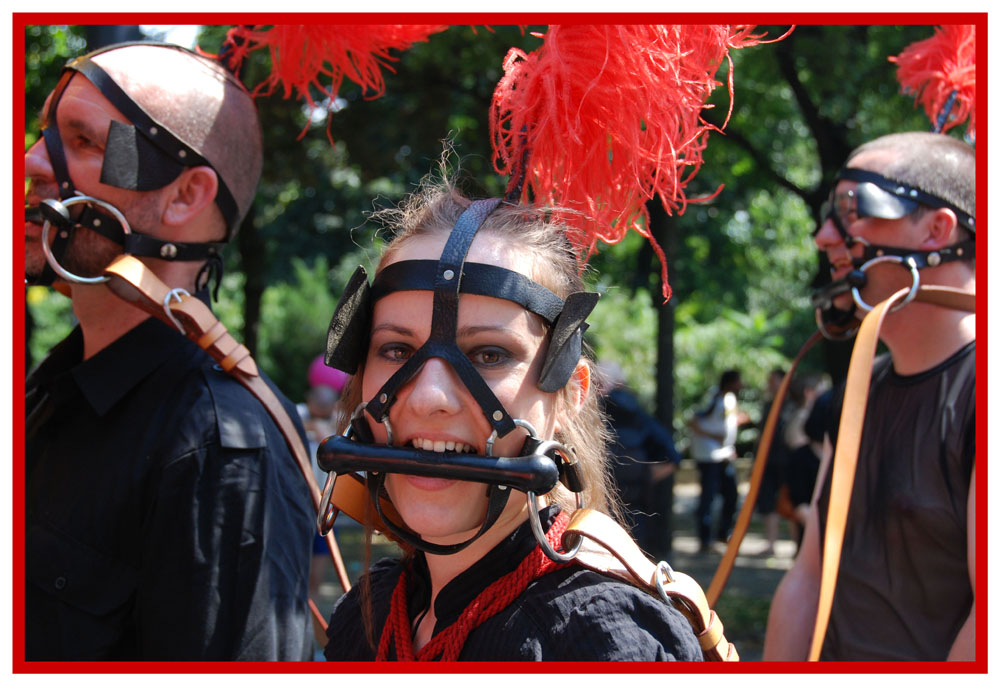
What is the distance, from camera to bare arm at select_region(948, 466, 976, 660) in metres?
2.26

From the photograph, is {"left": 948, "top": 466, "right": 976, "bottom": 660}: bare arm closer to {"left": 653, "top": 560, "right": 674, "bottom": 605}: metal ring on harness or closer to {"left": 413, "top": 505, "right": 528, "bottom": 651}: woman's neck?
{"left": 653, "top": 560, "right": 674, "bottom": 605}: metal ring on harness

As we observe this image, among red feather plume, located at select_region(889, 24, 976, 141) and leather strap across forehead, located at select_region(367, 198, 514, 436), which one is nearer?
leather strap across forehead, located at select_region(367, 198, 514, 436)

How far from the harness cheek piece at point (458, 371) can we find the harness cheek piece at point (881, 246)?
1464mm

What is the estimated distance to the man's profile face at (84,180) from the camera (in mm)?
2352

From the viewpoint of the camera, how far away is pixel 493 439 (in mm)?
1566

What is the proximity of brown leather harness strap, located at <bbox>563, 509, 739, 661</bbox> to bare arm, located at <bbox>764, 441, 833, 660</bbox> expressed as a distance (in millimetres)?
1206

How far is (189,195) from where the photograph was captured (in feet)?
8.12

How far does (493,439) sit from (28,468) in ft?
4.39

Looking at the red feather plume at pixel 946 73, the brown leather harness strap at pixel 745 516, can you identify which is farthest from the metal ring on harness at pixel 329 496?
the red feather plume at pixel 946 73

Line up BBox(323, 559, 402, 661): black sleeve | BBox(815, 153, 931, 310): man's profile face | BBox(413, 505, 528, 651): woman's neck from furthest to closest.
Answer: BBox(815, 153, 931, 310): man's profile face
BBox(323, 559, 402, 661): black sleeve
BBox(413, 505, 528, 651): woman's neck

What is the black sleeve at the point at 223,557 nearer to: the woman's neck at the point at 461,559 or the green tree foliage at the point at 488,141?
the woman's neck at the point at 461,559

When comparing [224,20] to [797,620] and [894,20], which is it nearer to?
[894,20]

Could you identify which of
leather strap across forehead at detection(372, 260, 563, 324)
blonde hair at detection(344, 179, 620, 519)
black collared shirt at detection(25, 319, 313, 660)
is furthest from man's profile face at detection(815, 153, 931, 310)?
black collared shirt at detection(25, 319, 313, 660)

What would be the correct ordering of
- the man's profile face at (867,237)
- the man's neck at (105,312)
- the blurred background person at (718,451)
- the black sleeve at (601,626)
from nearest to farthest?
the black sleeve at (601,626)
the man's neck at (105,312)
the man's profile face at (867,237)
the blurred background person at (718,451)
